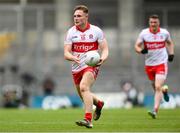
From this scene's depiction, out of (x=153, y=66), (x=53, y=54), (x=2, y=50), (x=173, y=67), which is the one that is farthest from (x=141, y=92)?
(x=153, y=66)

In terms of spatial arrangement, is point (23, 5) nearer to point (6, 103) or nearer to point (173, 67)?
point (6, 103)

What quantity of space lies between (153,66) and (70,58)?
5621 mm

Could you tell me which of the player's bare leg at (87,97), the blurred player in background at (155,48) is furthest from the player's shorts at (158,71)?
the player's bare leg at (87,97)

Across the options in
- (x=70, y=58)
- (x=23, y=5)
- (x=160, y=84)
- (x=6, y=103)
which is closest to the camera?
(x=70, y=58)

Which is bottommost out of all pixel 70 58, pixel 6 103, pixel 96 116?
pixel 6 103

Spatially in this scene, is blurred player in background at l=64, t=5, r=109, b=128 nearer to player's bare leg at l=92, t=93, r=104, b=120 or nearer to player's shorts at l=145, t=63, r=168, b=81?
player's bare leg at l=92, t=93, r=104, b=120

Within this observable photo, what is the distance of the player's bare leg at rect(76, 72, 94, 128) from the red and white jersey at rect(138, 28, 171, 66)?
561cm

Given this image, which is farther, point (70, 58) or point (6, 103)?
point (6, 103)

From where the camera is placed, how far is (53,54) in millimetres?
31828

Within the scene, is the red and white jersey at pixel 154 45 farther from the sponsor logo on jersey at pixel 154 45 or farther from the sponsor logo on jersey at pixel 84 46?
the sponsor logo on jersey at pixel 84 46

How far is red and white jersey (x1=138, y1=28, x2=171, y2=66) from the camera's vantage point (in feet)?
66.4

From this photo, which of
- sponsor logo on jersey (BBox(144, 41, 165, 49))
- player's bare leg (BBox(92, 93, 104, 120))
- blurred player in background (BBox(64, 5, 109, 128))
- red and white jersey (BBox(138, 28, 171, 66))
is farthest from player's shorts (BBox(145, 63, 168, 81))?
blurred player in background (BBox(64, 5, 109, 128))

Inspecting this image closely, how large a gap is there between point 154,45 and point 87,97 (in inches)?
244

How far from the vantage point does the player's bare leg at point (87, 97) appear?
565 inches
